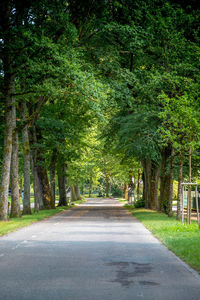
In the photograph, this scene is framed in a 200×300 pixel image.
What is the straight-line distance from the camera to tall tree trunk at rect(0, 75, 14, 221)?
23.2 meters

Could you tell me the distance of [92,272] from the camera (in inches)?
348

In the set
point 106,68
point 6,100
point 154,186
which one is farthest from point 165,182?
point 6,100

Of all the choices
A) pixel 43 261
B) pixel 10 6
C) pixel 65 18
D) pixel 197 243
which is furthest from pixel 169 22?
pixel 43 261

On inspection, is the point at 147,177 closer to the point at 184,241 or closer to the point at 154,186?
the point at 154,186

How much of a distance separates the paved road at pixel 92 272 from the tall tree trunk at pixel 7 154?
29.3 feet

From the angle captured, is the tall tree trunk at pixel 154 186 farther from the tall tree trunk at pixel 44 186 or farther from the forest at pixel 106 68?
the tall tree trunk at pixel 44 186

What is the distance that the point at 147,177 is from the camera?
1465 inches

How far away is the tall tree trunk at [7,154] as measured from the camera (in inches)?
912

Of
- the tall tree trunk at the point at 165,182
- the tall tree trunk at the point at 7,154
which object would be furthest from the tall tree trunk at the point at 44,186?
the tall tree trunk at the point at 7,154

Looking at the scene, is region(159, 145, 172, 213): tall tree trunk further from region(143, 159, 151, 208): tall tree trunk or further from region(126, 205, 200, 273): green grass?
region(126, 205, 200, 273): green grass

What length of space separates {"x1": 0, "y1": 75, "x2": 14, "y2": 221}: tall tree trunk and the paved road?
8.92 m

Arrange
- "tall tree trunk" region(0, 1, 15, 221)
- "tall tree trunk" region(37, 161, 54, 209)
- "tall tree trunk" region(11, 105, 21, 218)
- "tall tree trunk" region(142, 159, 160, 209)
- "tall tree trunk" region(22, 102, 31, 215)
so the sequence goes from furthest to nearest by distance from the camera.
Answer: "tall tree trunk" region(37, 161, 54, 209)
"tall tree trunk" region(142, 159, 160, 209)
"tall tree trunk" region(22, 102, 31, 215)
"tall tree trunk" region(11, 105, 21, 218)
"tall tree trunk" region(0, 1, 15, 221)

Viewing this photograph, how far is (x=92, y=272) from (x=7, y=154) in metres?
15.5

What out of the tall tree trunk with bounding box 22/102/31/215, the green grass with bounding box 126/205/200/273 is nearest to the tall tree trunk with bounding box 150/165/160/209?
the tall tree trunk with bounding box 22/102/31/215
